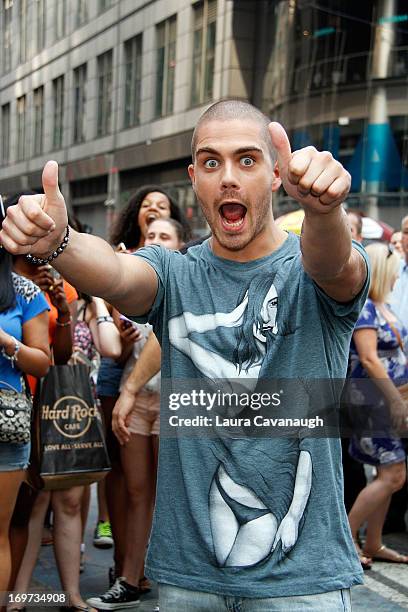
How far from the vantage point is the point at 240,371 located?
1952 millimetres

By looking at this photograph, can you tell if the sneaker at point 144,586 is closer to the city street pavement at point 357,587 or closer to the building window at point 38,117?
the city street pavement at point 357,587

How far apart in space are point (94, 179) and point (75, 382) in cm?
317

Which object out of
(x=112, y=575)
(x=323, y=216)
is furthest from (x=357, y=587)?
(x=323, y=216)

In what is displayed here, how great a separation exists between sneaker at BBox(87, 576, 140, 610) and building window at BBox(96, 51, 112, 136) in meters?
2.49

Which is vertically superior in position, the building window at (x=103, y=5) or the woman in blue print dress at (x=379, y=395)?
the building window at (x=103, y=5)

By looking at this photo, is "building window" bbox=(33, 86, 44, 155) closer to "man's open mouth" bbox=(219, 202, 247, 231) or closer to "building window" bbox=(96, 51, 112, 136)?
"building window" bbox=(96, 51, 112, 136)

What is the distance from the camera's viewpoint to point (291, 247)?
2092 millimetres

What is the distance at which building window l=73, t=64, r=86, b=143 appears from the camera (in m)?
4.36

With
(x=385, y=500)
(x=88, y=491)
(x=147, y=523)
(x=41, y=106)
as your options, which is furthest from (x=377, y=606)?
(x=41, y=106)

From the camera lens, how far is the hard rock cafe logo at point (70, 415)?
12.1 feet

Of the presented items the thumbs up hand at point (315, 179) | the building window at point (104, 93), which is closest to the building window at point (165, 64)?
the building window at point (104, 93)

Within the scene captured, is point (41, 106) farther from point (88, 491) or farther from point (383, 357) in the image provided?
point (383, 357)

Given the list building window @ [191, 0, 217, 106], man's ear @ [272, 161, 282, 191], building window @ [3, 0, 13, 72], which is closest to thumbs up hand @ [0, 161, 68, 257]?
man's ear @ [272, 161, 282, 191]

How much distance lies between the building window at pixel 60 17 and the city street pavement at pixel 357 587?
2481 mm
